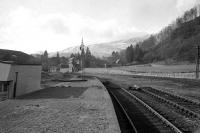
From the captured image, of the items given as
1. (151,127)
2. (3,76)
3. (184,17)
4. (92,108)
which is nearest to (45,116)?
(92,108)

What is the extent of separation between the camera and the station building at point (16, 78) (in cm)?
1872

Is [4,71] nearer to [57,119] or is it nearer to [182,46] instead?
[57,119]

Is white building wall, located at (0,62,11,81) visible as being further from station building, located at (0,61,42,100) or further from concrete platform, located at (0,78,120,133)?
concrete platform, located at (0,78,120,133)

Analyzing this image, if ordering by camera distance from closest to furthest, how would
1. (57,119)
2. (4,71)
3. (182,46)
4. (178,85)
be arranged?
(57,119) < (4,71) < (178,85) < (182,46)

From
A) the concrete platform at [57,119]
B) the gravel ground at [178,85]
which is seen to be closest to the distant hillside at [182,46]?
the gravel ground at [178,85]

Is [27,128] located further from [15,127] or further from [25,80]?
[25,80]

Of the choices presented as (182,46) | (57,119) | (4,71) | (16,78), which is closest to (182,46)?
(182,46)

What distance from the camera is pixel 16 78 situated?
20.2m

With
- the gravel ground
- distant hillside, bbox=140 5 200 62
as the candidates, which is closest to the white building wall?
the gravel ground

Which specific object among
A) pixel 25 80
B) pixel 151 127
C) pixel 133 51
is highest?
pixel 133 51

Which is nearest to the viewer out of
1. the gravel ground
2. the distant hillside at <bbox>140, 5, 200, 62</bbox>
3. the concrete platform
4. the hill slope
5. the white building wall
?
the concrete platform

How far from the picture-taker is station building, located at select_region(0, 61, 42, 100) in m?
18.7

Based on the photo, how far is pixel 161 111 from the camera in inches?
575

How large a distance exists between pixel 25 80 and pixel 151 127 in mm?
15377
